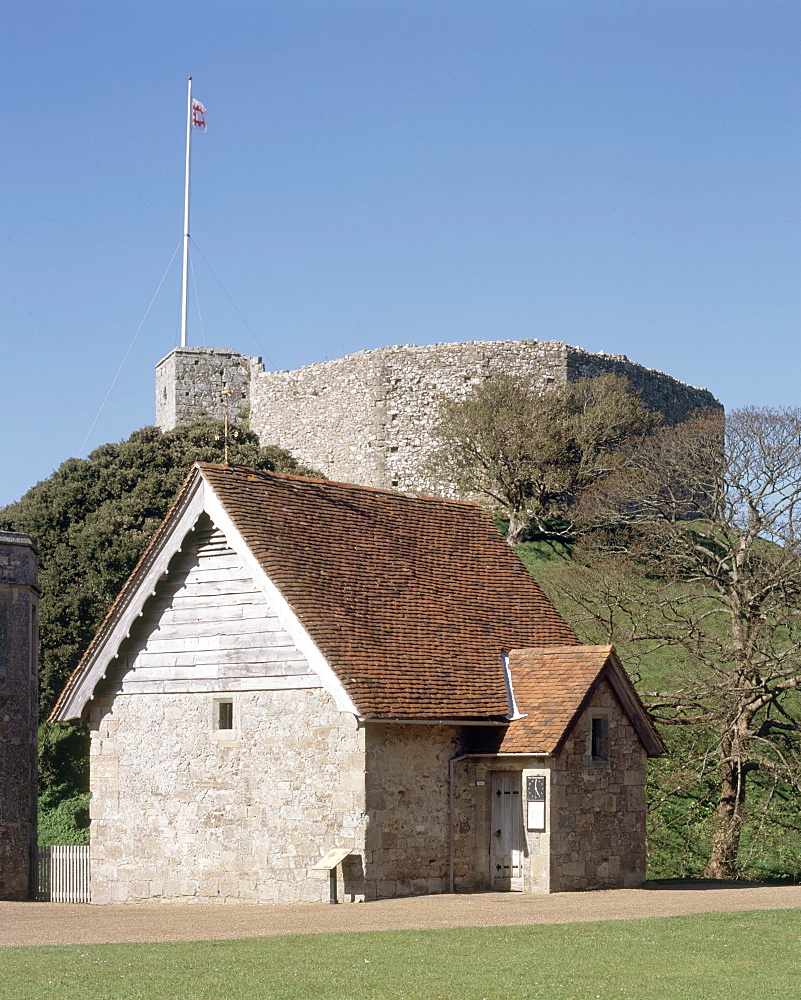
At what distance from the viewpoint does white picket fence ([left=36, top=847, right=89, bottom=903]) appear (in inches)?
952

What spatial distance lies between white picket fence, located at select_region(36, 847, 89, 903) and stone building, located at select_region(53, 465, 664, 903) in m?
0.57

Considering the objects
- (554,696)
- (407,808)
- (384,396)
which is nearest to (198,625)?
(407,808)

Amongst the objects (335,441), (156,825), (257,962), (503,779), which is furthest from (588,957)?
(335,441)

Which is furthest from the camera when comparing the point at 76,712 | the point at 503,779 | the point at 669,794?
the point at 669,794

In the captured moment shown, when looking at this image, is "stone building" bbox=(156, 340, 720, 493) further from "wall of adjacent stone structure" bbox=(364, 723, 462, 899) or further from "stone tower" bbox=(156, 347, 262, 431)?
"wall of adjacent stone structure" bbox=(364, 723, 462, 899)

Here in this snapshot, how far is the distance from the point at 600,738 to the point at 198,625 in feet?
22.1

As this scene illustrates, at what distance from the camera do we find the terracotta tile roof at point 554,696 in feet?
70.5

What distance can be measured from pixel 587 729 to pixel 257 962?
9.33m

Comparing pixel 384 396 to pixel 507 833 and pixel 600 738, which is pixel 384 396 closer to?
pixel 600 738

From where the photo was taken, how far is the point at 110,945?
15.9m

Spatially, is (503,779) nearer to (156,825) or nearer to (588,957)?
(156,825)

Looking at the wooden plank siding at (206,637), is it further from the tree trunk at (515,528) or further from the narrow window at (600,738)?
the tree trunk at (515,528)

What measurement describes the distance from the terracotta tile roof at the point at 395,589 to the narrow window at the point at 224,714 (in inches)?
93.7

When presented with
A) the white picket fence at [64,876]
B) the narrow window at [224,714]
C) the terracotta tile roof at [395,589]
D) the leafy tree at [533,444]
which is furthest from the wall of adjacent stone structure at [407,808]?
the leafy tree at [533,444]
